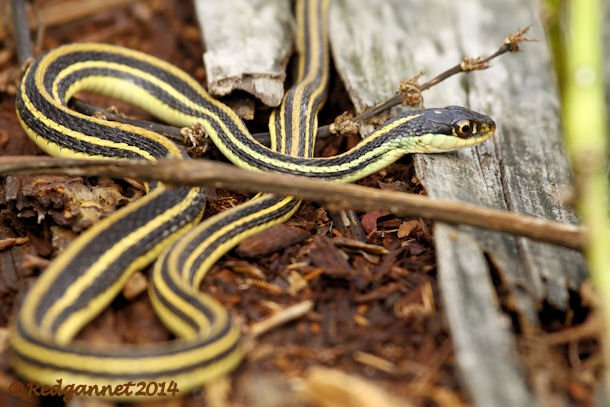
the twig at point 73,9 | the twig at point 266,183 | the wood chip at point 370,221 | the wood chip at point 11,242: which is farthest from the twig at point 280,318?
the twig at point 73,9

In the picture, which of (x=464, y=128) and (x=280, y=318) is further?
(x=464, y=128)

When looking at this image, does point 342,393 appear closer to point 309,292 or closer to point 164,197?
point 309,292

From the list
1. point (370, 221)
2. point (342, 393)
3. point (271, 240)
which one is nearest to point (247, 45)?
point (370, 221)

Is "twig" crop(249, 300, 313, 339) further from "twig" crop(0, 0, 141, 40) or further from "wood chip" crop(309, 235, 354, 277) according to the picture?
"twig" crop(0, 0, 141, 40)

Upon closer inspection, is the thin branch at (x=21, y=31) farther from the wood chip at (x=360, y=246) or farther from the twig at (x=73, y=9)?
the wood chip at (x=360, y=246)

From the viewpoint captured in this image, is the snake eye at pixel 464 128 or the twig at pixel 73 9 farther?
the twig at pixel 73 9

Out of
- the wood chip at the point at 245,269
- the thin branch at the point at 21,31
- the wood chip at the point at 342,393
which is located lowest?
the wood chip at the point at 342,393

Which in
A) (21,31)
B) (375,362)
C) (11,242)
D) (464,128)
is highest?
(21,31)

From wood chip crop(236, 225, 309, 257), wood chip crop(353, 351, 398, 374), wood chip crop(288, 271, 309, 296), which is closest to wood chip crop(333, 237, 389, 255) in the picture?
wood chip crop(236, 225, 309, 257)
